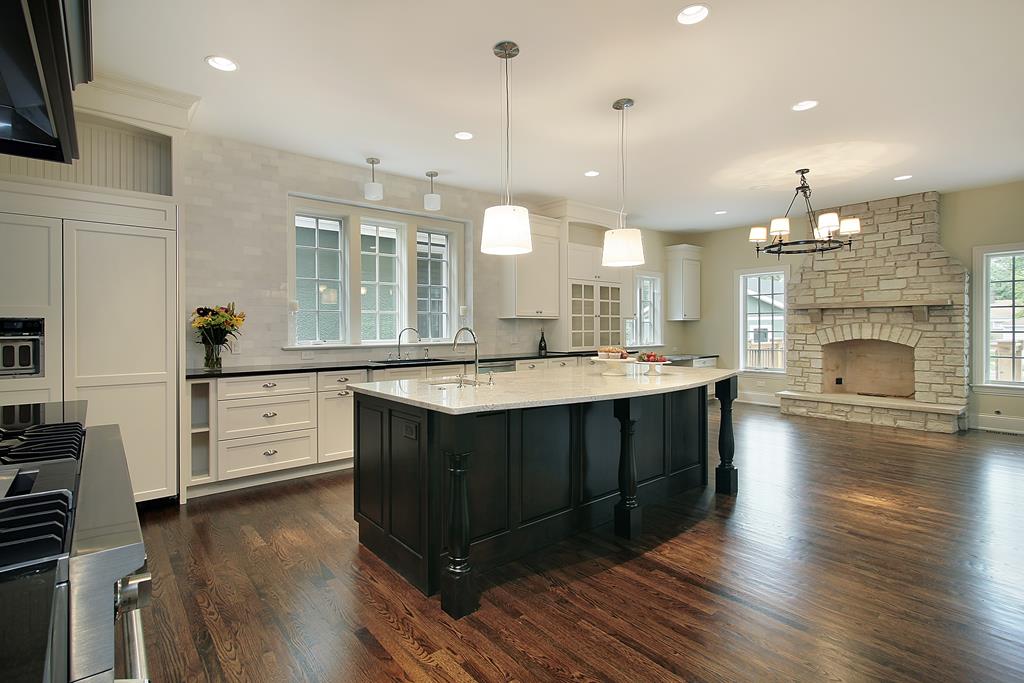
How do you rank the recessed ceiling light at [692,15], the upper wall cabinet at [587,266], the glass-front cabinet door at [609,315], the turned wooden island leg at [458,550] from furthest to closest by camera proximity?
the glass-front cabinet door at [609,315]
the upper wall cabinet at [587,266]
the recessed ceiling light at [692,15]
the turned wooden island leg at [458,550]

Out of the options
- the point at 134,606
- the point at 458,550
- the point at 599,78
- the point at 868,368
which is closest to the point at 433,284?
the point at 599,78

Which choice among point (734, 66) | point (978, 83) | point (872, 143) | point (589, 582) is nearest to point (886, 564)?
point (589, 582)

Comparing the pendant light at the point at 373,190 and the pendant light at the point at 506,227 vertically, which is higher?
the pendant light at the point at 373,190

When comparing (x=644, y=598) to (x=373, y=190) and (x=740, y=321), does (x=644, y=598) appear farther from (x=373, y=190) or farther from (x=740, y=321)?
(x=740, y=321)

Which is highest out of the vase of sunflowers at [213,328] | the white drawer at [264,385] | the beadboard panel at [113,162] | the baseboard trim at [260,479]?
the beadboard panel at [113,162]

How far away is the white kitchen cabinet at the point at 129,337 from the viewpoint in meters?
3.30

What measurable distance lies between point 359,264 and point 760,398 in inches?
261

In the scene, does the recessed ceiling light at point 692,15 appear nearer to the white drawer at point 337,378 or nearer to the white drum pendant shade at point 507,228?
the white drum pendant shade at point 507,228

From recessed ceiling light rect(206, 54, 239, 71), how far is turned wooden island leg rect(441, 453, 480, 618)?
110 inches

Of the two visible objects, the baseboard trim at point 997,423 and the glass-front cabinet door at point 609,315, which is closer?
the baseboard trim at point 997,423

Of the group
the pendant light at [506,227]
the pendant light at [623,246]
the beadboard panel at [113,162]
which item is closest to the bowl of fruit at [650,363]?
the pendant light at [623,246]

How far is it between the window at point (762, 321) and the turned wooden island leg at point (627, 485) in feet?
Answer: 20.5

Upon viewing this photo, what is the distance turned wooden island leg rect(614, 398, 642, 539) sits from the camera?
3094 millimetres

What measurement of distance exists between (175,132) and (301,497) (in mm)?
2812
